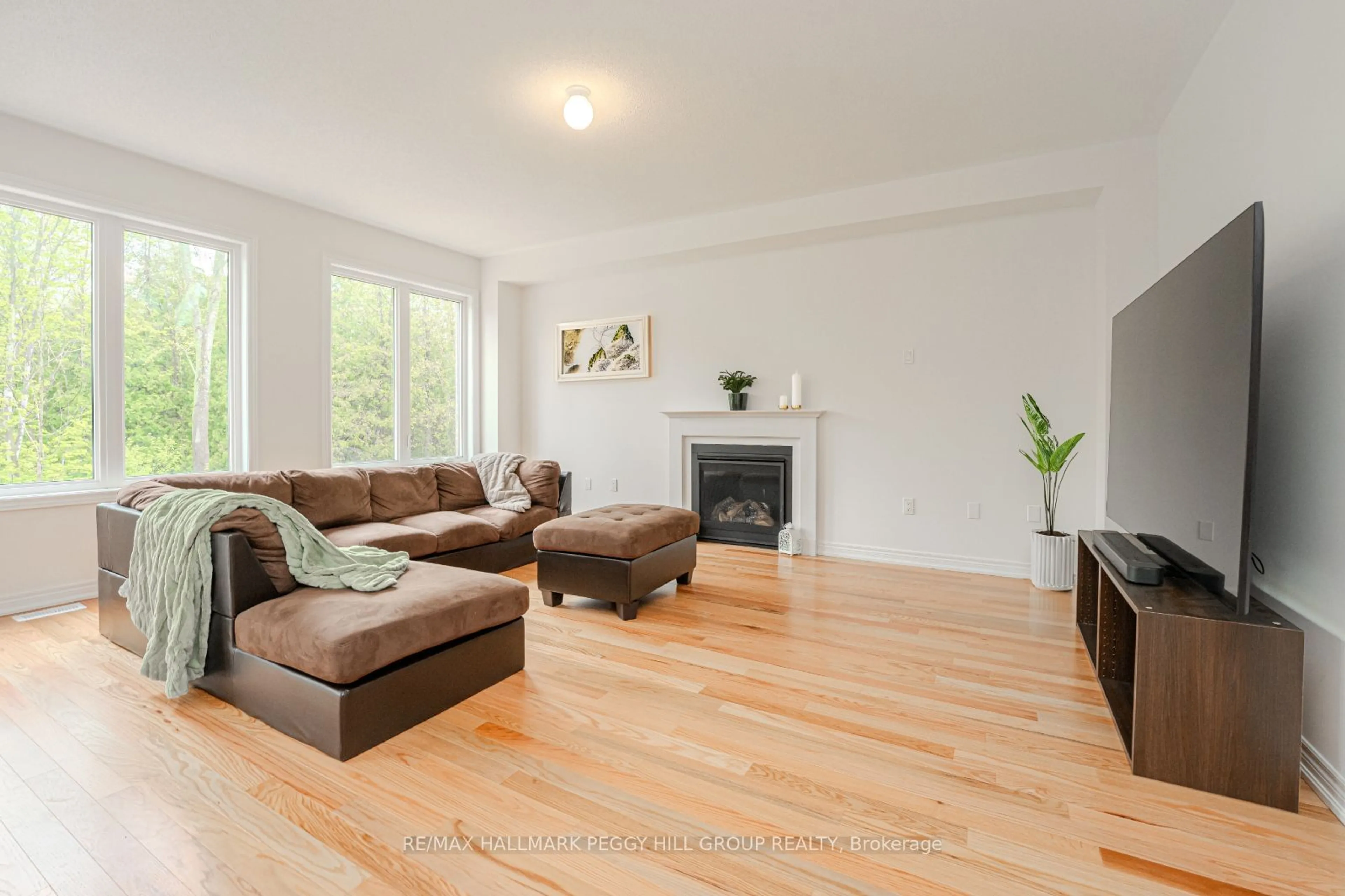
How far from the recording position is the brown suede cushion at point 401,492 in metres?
4.11

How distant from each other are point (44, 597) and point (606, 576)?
10.4 feet

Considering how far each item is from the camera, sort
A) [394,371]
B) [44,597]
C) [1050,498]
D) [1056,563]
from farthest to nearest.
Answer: [394,371] < [1050,498] < [1056,563] < [44,597]

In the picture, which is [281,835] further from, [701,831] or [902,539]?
[902,539]

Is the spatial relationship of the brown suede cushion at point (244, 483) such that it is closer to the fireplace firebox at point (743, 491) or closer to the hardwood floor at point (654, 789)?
the hardwood floor at point (654, 789)

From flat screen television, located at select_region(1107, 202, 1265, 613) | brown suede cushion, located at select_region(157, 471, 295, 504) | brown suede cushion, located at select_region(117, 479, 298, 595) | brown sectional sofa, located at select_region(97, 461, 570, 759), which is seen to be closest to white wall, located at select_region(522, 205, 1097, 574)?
flat screen television, located at select_region(1107, 202, 1265, 613)

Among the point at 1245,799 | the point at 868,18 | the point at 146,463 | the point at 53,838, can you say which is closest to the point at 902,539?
the point at 1245,799

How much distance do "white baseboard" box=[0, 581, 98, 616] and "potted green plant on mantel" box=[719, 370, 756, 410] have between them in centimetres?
435

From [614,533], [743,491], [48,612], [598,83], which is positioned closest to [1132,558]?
[614,533]

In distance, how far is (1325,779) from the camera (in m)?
1.67

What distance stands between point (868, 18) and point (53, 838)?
12.2ft

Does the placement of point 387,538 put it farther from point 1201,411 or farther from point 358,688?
point 1201,411

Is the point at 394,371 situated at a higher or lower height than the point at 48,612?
higher

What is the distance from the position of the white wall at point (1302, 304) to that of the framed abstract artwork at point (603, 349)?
4076 mm

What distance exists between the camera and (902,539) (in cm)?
450
